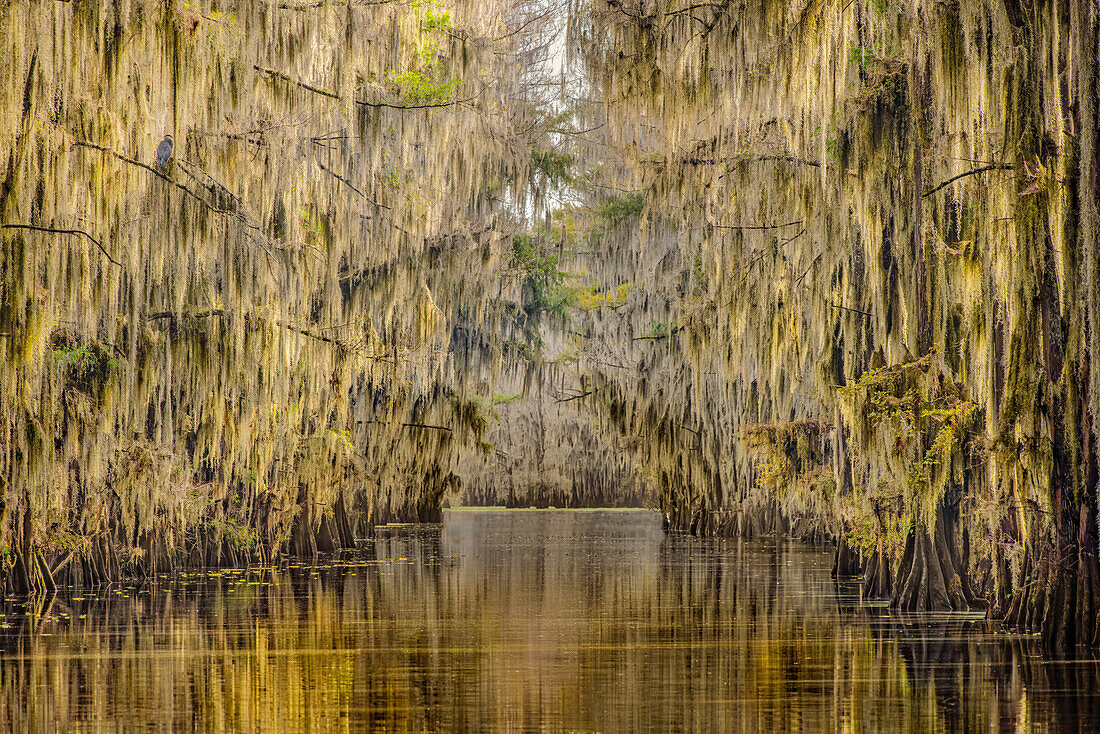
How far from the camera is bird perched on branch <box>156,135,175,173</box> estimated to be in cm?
1073

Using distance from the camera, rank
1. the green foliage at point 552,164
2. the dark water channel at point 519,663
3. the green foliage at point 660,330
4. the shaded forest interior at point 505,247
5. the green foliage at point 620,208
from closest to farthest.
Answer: the dark water channel at point 519,663 → the shaded forest interior at point 505,247 → the green foliage at point 552,164 → the green foliage at point 620,208 → the green foliage at point 660,330

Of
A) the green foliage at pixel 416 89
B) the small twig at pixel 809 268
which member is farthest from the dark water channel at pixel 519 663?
the green foliage at pixel 416 89

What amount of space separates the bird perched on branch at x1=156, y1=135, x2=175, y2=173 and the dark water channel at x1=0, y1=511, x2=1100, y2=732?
349cm

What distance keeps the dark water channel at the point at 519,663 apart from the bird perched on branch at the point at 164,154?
3.49 metres

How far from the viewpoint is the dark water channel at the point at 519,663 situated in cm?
594

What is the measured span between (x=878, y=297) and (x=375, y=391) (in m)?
11.7

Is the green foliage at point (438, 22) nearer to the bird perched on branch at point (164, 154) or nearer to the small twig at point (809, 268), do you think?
the bird perched on branch at point (164, 154)

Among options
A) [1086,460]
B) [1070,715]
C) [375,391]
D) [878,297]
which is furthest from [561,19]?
[1070,715]

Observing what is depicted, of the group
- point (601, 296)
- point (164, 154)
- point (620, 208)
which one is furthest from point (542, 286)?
point (164, 154)

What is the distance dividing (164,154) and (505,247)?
977 cm

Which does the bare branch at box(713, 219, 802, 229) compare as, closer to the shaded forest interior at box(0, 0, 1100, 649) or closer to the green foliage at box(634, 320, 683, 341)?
the shaded forest interior at box(0, 0, 1100, 649)

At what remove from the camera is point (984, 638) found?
29.1ft

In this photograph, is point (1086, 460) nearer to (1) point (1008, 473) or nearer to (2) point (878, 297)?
(1) point (1008, 473)

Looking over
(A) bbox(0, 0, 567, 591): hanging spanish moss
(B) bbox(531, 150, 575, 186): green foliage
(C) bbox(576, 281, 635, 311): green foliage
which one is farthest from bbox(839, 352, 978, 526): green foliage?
(C) bbox(576, 281, 635, 311): green foliage
